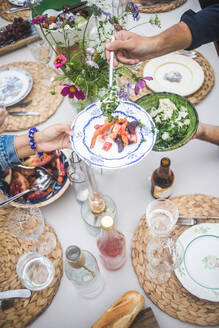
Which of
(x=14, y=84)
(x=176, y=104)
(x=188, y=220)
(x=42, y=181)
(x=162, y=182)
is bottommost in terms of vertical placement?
(x=188, y=220)

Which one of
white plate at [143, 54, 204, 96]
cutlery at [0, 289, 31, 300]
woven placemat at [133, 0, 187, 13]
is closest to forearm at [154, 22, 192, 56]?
white plate at [143, 54, 204, 96]

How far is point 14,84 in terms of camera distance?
144 cm

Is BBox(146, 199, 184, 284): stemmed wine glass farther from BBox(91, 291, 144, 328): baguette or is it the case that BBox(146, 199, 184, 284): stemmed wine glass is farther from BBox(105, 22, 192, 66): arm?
BBox(105, 22, 192, 66): arm

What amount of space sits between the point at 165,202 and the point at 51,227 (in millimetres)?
465

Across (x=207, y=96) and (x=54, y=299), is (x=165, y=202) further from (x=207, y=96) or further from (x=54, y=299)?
(x=207, y=96)

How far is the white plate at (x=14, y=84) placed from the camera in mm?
1387

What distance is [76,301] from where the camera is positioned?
3.00 ft

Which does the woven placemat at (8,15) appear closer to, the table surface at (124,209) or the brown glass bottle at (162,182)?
the table surface at (124,209)

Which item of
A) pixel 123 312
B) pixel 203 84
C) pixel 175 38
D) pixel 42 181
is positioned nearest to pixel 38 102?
pixel 42 181

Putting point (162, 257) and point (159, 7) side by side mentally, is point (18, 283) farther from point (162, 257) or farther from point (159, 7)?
point (159, 7)

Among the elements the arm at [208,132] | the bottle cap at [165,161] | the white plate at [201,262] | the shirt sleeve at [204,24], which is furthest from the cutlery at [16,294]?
the shirt sleeve at [204,24]

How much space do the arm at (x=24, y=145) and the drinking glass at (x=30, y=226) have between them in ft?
0.72

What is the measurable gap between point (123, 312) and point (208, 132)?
758 millimetres

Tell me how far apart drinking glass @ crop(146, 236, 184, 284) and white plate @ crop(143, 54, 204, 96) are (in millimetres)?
731
